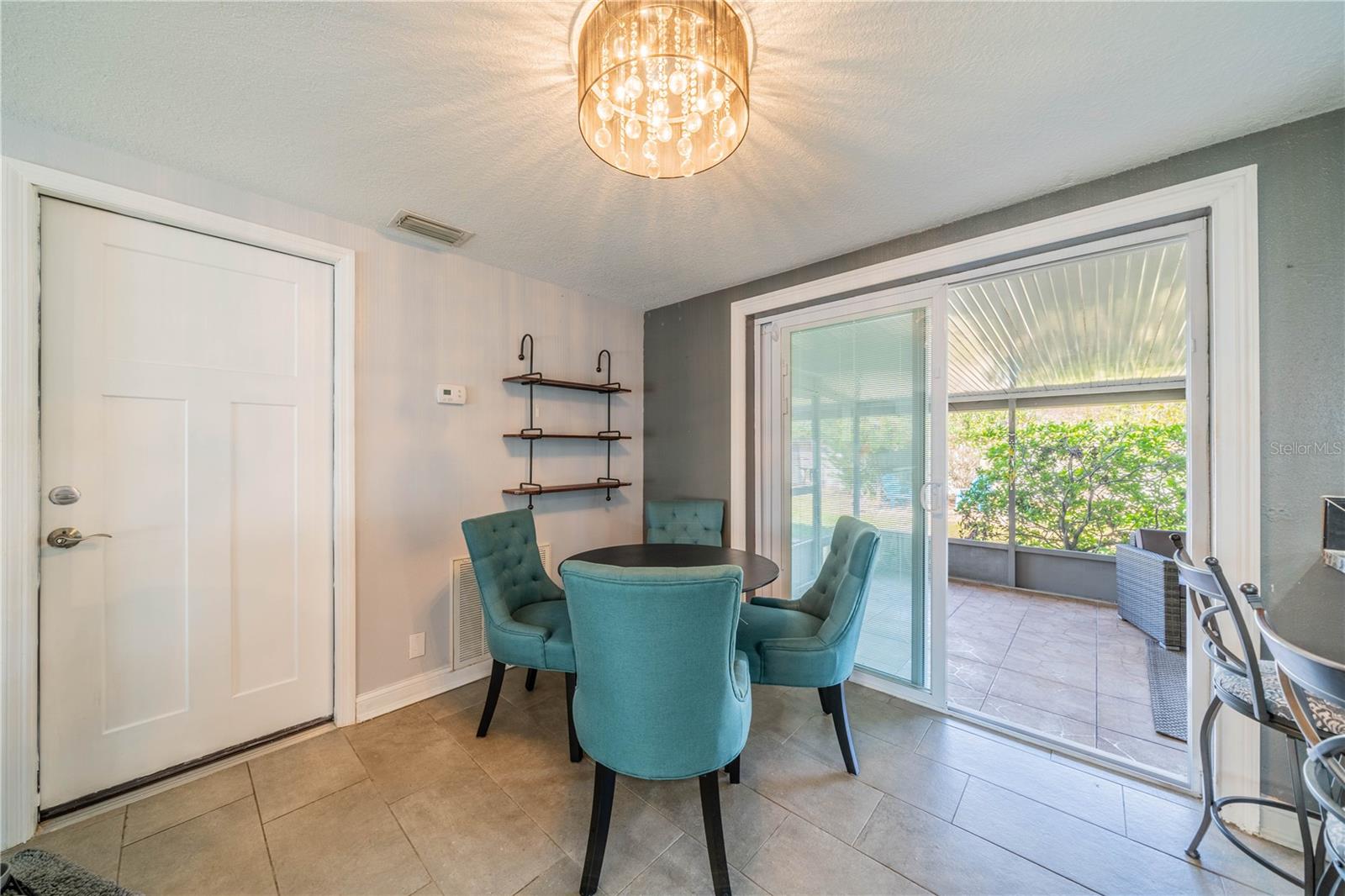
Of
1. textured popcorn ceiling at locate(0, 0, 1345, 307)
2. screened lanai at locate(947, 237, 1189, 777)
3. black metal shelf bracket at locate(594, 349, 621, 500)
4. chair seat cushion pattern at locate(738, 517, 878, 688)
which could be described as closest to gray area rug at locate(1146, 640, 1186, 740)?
screened lanai at locate(947, 237, 1189, 777)

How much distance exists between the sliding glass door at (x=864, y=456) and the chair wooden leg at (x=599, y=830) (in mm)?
1789

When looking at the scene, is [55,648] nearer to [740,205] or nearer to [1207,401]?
[740,205]

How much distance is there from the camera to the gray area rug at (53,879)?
30.9 inches

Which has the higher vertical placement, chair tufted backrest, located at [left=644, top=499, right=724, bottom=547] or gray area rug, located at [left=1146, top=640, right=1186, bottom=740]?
chair tufted backrest, located at [left=644, top=499, right=724, bottom=547]

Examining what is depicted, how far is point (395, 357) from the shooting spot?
7.76 ft

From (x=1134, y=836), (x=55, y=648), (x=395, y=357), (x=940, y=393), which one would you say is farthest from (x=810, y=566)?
(x=55, y=648)

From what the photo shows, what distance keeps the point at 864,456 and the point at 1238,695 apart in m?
1.57

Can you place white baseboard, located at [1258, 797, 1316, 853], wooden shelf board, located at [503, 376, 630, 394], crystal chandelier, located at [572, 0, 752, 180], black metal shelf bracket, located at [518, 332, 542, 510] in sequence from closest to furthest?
crystal chandelier, located at [572, 0, 752, 180]
white baseboard, located at [1258, 797, 1316, 853]
wooden shelf board, located at [503, 376, 630, 394]
black metal shelf bracket, located at [518, 332, 542, 510]

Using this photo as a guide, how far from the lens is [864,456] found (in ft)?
8.66

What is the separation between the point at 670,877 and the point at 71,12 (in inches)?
113

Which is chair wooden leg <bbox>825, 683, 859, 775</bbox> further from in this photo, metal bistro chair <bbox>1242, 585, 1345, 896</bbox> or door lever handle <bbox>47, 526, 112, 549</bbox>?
door lever handle <bbox>47, 526, 112, 549</bbox>

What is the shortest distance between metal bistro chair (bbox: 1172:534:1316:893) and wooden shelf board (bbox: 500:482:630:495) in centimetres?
273

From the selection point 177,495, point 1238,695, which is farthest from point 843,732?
point 177,495

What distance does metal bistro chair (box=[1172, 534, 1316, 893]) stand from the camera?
1.27 meters
